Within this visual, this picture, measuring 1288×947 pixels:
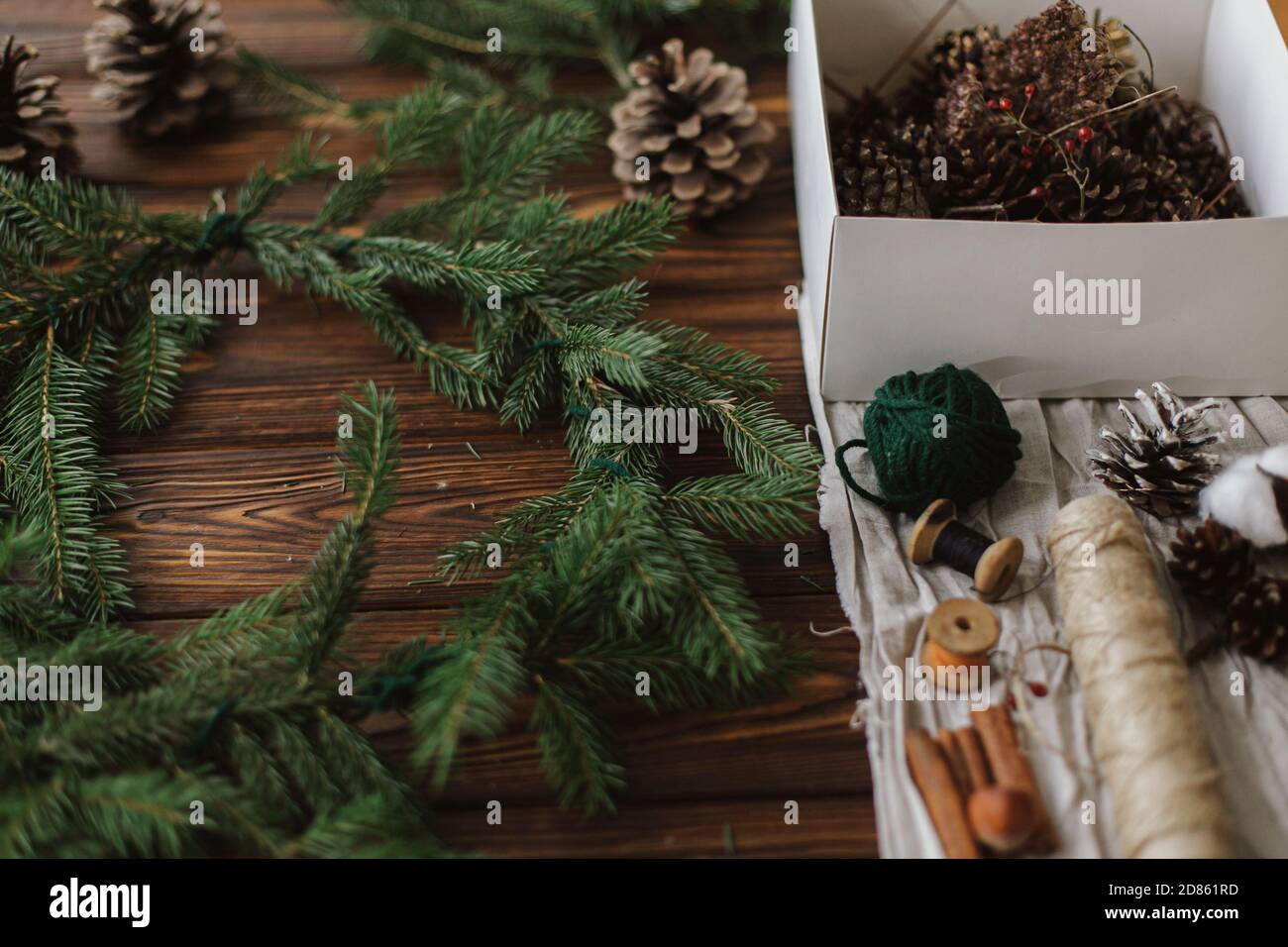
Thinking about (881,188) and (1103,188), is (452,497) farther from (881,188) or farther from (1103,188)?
(1103,188)

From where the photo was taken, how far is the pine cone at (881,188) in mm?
967

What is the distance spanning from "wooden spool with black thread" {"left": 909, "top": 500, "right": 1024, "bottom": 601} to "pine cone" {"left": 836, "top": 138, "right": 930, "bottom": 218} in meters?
0.30

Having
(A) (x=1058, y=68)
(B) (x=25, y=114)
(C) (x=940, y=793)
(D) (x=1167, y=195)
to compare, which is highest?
(B) (x=25, y=114)

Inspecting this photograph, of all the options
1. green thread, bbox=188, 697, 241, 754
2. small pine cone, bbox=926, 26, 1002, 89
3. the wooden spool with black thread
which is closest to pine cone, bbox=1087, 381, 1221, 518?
the wooden spool with black thread

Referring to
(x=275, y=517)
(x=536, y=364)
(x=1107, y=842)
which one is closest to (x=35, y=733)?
(x=275, y=517)

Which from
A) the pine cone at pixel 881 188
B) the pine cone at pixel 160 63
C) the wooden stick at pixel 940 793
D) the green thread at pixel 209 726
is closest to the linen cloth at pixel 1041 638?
the wooden stick at pixel 940 793

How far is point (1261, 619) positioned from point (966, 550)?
0.72ft

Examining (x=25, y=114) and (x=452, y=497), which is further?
(x=25, y=114)

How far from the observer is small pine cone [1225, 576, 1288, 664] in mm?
764

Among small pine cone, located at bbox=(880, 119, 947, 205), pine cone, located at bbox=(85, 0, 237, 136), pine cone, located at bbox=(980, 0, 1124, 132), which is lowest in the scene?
small pine cone, located at bbox=(880, 119, 947, 205)

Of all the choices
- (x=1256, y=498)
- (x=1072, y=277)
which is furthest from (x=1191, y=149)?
(x=1256, y=498)

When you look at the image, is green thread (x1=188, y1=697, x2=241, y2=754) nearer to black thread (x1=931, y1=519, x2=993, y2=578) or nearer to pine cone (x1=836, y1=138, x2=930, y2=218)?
black thread (x1=931, y1=519, x2=993, y2=578)

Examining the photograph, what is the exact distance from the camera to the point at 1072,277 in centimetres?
88

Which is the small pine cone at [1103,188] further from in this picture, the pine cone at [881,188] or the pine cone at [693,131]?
the pine cone at [693,131]
